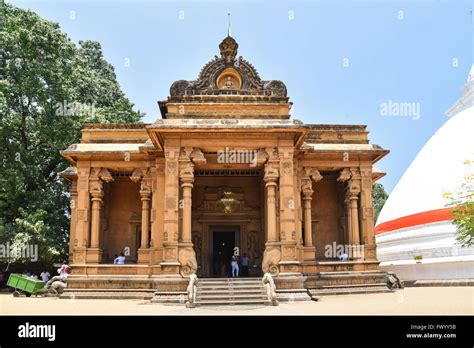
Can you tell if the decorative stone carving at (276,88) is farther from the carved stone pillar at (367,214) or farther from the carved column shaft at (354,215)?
the carved column shaft at (354,215)

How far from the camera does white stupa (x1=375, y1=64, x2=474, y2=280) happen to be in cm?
2624

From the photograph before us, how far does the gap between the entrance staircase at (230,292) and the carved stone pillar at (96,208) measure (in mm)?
6171

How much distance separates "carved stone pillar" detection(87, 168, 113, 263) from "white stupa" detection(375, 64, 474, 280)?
17.3m

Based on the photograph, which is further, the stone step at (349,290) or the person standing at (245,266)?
the person standing at (245,266)

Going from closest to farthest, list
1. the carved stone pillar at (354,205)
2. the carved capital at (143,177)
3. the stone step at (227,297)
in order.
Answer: the stone step at (227,297)
the carved capital at (143,177)
the carved stone pillar at (354,205)

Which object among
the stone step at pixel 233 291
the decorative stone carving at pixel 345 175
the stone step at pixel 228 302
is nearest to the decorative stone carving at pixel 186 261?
the stone step at pixel 233 291

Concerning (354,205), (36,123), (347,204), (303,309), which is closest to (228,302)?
Answer: (303,309)

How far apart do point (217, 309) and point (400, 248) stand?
59.8 feet

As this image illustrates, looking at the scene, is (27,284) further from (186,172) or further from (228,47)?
(228,47)

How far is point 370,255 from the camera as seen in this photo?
22250 millimetres

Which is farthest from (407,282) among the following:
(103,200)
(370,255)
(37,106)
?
(37,106)

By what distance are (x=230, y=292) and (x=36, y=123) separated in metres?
17.5

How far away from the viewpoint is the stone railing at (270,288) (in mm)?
16375
